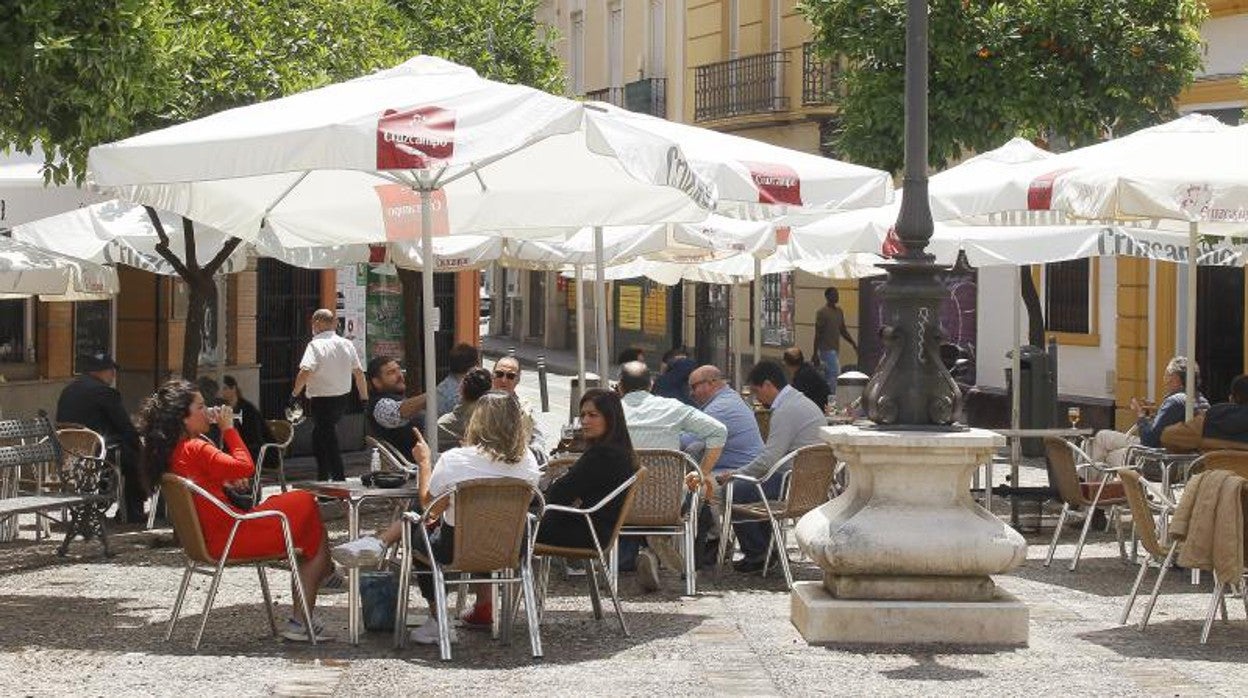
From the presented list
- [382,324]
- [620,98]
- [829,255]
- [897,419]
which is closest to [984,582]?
[897,419]

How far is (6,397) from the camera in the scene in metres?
21.2

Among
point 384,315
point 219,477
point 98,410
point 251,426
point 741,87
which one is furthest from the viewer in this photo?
point 741,87

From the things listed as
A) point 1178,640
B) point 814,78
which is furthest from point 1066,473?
point 814,78

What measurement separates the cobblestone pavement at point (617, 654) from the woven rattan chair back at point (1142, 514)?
1.31 ft

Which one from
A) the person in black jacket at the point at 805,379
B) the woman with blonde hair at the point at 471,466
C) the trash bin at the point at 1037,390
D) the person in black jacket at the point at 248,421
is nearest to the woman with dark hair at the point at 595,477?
the woman with blonde hair at the point at 471,466

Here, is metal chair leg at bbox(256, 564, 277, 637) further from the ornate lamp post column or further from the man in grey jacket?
the man in grey jacket

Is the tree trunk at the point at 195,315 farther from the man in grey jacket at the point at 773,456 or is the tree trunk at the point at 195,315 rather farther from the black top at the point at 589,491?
the black top at the point at 589,491

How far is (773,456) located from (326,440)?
6.15 metres

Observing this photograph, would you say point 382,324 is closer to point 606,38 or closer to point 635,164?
point 635,164

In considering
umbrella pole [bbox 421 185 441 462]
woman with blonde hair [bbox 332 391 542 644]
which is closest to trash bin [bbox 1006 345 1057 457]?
umbrella pole [bbox 421 185 441 462]

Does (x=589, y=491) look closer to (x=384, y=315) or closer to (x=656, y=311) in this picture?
(x=384, y=315)

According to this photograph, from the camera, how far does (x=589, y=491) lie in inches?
428

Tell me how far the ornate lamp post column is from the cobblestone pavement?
174 millimetres

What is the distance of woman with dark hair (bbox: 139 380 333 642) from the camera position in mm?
10523
